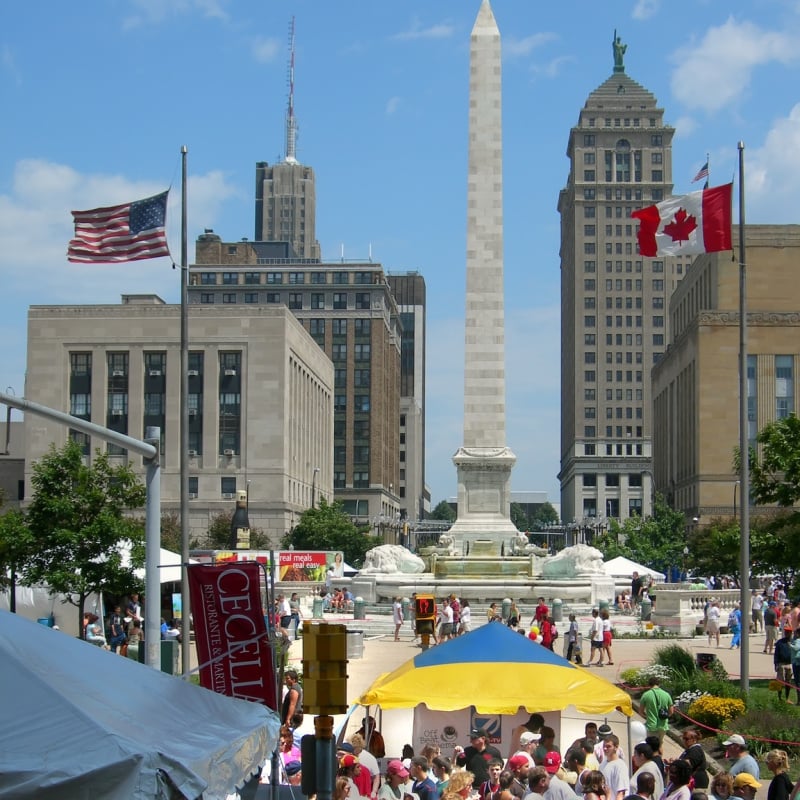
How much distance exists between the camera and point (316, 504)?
113 meters

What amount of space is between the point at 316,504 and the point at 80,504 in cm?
7222

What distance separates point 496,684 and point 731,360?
92.1 m

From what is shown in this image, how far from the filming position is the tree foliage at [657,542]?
3501 inches

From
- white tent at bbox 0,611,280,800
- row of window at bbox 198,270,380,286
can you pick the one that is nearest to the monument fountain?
white tent at bbox 0,611,280,800

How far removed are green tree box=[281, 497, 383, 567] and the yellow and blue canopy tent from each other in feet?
251

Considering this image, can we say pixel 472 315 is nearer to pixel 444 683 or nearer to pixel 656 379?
pixel 444 683

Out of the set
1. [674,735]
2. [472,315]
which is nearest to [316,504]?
[472,315]

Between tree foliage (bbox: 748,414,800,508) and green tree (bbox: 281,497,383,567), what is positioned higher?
tree foliage (bbox: 748,414,800,508)

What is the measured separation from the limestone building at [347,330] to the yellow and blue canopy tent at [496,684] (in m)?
130

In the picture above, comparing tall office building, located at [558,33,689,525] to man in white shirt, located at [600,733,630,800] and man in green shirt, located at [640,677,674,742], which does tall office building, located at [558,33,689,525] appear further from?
man in white shirt, located at [600,733,630,800]

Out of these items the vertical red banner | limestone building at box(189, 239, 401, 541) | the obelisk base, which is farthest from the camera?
limestone building at box(189, 239, 401, 541)

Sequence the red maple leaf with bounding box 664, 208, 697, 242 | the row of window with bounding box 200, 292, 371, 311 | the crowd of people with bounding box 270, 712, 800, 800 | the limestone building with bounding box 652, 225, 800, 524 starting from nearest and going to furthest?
the crowd of people with bounding box 270, 712, 800, 800 → the red maple leaf with bounding box 664, 208, 697, 242 → the limestone building with bounding box 652, 225, 800, 524 → the row of window with bounding box 200, 292, 371, 311

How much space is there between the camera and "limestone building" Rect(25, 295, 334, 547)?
9525 centimetres

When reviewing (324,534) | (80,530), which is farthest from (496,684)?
(324,534)
